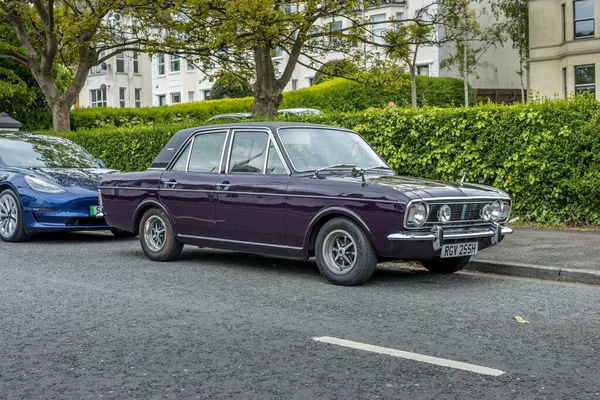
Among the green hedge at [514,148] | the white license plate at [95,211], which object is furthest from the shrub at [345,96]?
the white license plate at [95,211]

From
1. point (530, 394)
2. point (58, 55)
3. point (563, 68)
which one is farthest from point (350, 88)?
point (530, 394)

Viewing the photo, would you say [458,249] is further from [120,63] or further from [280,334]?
[120,63]

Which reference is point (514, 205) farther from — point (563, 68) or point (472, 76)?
point (472, 76)

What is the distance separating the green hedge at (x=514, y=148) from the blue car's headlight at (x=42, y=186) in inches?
210

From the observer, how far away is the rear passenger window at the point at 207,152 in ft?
32.6

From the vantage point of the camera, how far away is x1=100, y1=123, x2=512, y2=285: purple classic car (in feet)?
26.5

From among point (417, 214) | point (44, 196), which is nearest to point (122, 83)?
point (44, 196)

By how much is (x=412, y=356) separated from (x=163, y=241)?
5494 mm

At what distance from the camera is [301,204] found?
28.5ft

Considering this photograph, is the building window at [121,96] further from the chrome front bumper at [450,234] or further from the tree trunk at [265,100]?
the chrome front bumper at [450,234]

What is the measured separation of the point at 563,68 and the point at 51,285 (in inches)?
1526

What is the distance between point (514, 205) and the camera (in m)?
13.7

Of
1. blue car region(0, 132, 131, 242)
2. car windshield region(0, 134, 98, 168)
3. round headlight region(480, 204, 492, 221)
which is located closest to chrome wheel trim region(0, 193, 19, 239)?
blue car region(0, 132, 131, 242)

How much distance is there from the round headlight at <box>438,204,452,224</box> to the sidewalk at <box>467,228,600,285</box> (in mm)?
1666
